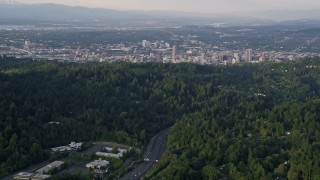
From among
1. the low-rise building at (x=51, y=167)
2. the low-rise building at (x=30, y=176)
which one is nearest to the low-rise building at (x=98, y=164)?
the low-rise building at (x=51, y=167)

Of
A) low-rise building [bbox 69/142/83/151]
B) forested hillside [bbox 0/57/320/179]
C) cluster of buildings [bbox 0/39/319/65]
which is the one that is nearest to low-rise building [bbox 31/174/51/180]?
forested hillside [bbox 0/57/320/179]

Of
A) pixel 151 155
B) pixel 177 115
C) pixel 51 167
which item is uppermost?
pixel 51 167

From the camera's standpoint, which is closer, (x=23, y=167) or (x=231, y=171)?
(x=231, y=171)

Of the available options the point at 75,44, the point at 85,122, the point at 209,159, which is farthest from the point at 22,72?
the point at 75,44

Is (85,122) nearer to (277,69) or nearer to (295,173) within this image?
(295,173)

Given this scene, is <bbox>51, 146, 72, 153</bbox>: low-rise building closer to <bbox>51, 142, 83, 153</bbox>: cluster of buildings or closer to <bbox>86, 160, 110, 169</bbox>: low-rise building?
<bbox>51, 142, 83, 153</bbox>: cluster of buildings

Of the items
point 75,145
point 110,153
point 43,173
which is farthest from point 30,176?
point 75,145

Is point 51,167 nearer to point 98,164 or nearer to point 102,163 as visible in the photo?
point 98,164
